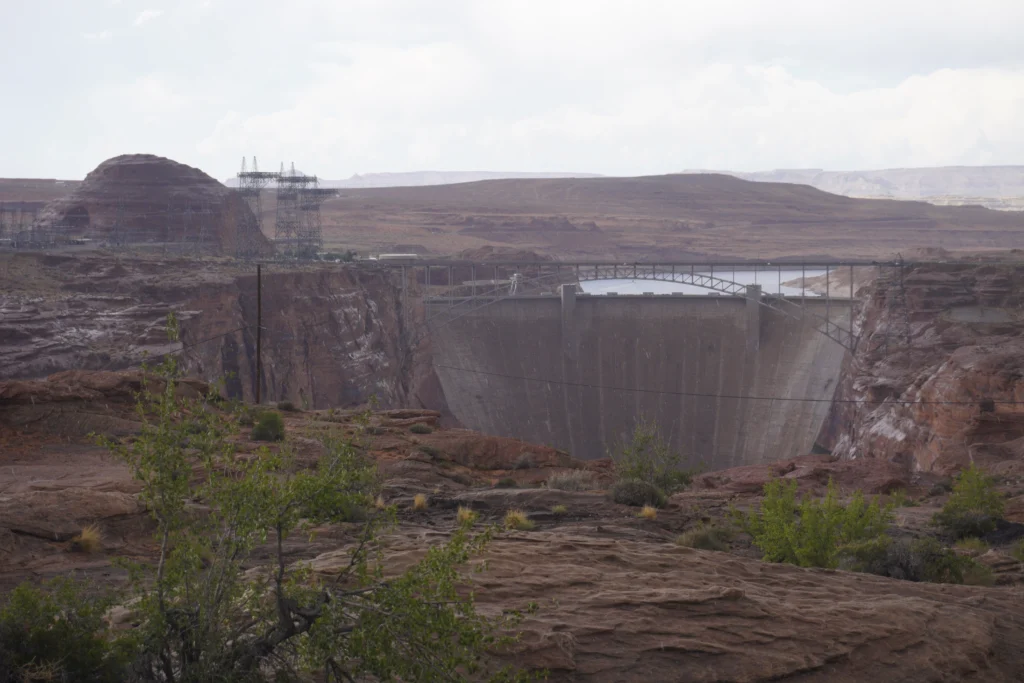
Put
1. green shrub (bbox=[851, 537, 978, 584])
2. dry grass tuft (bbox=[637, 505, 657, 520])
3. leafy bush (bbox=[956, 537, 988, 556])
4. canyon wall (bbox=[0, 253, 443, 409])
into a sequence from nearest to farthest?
green shrub (bbox=[851, 537, 978, 584])
leafy bush (bbox=[956, 537, 988, 556])
dry grass tuft (bbox=[637, 505, 657, 520])
canyon wall (bbox=[0, 253, 443, 409])

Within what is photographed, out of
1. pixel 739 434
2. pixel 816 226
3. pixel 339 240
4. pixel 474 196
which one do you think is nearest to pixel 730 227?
pixel 816 226

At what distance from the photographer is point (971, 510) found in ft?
59.4

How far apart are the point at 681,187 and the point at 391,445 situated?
484 feet

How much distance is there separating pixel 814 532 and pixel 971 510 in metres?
6.36

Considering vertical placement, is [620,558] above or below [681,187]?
below

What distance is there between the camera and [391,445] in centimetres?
2283

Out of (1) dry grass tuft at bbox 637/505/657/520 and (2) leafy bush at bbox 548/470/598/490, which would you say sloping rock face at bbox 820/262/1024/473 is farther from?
(1) dry grass tuft at bbox 637/505/657/520

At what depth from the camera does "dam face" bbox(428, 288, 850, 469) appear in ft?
188

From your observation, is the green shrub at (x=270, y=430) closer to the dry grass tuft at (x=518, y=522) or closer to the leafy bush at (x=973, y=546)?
the dry grass tuft at (x=518, y=522)

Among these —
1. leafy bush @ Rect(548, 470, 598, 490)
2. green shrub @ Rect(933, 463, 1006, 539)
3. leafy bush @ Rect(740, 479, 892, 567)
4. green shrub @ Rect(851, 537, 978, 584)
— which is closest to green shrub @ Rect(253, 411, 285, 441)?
leafy bush @ Rect(548, 470, 598, 490)

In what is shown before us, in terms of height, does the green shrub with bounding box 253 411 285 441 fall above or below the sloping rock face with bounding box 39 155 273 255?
below

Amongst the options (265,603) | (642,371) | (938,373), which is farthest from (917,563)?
(642,371)

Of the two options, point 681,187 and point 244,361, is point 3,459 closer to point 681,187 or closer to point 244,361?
point 244,361

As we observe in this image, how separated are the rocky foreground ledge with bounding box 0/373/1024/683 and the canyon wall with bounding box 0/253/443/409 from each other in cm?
1945
